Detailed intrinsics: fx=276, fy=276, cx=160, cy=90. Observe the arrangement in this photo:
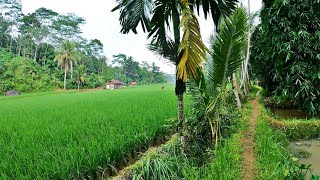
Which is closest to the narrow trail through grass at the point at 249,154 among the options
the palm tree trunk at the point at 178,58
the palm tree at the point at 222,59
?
the palm tree at the point at 222,59

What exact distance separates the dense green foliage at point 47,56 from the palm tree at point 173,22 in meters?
24.0

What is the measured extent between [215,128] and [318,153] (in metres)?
1.81

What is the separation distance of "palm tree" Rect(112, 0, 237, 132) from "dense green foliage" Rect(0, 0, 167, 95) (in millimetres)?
23994

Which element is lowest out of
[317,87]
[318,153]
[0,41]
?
[318,153]

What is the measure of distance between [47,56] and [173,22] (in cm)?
3566

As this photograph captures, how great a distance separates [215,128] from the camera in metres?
4.41

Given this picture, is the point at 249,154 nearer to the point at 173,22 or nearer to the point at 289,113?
the point at 173,22

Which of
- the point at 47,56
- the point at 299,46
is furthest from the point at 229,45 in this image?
the point at 47,56

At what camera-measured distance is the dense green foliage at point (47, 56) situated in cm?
2647

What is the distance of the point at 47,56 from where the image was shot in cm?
3591

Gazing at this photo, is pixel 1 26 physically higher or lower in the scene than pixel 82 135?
higher

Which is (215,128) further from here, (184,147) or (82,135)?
(82,135)

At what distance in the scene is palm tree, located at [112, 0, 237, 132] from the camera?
3047 mm

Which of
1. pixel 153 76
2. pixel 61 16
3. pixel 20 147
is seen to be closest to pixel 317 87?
pixel 20 147
